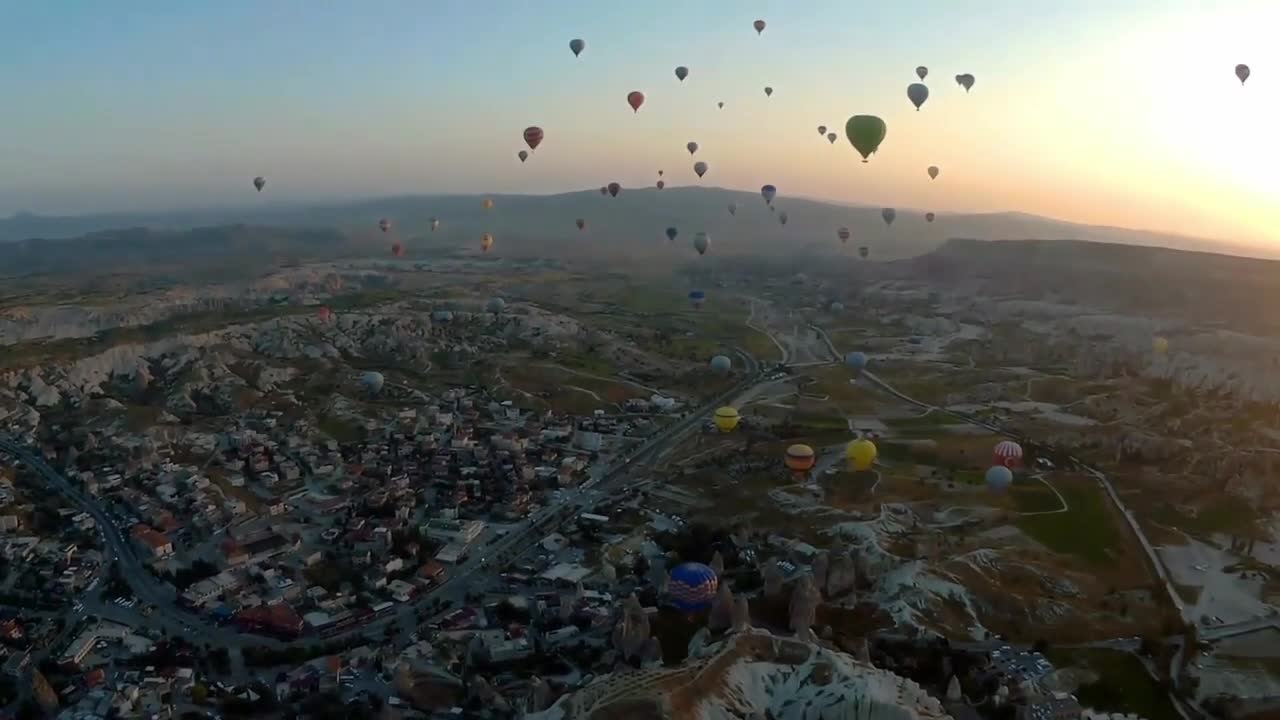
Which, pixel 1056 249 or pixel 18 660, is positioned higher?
pixel 1056 249

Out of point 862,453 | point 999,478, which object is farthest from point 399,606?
point 999,478

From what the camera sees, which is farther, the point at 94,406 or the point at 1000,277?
the point at 1000,277

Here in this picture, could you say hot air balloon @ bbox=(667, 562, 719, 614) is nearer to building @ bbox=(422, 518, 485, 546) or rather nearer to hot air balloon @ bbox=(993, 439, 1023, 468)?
building @ bbox=(422, 518, 485, 546)

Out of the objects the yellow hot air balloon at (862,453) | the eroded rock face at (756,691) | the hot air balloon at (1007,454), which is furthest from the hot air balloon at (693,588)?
the hot air balloon at (1007,454)

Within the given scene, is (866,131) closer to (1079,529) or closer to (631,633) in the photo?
(1079,529)

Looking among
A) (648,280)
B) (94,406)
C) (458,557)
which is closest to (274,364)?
(94,406)

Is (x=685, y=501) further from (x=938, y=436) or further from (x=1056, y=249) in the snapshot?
(x=1056, y=249)

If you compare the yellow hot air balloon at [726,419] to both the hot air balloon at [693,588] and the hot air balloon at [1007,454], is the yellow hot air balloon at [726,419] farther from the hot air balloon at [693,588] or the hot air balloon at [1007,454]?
the hot air balloon at [693,588]
